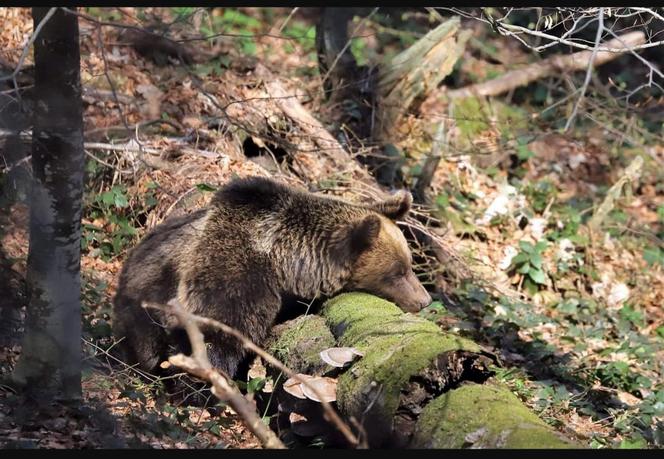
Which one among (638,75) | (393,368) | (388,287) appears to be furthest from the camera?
(638,75)

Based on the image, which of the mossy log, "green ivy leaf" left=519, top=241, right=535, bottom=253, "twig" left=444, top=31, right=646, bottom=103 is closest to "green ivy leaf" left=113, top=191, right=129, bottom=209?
the mossy log

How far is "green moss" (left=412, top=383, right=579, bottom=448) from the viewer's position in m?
4.06

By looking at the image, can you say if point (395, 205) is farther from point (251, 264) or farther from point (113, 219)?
point (113, 219)

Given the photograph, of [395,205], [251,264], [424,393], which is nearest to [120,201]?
[251,264]

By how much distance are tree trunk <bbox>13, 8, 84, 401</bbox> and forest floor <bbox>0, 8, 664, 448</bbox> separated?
0.95ft

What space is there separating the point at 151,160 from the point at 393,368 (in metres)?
4.79

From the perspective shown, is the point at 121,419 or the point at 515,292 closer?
the point at 121,419

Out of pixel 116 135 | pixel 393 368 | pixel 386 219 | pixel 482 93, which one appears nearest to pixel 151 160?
pixel 116 135

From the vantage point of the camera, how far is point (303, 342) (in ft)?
20.2

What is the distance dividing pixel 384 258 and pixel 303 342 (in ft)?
4.13

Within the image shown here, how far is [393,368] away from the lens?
4.93m

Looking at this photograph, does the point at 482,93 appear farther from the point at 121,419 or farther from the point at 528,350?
the point at 121,419

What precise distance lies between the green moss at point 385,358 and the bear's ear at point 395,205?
4.97 ft

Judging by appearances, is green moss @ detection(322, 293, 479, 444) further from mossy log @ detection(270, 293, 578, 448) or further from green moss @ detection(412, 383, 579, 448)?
green moss @ detection(412, 383, 579, 448)
